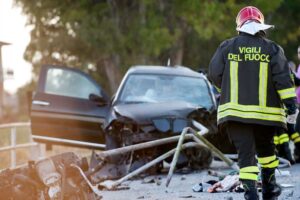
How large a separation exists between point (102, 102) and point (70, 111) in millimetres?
562

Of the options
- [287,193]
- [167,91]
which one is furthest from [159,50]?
[287,193]

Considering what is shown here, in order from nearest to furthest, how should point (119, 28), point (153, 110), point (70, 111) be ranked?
point (153, 110), point (70, 111), point (119, 28)

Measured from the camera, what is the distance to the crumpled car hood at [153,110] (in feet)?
36.6

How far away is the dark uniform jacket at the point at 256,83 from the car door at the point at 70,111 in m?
5.46

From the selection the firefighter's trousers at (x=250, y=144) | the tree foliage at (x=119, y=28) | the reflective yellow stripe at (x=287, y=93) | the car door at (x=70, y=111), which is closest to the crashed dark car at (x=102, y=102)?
the car door at (x=70, y=111)

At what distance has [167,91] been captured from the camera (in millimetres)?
12461

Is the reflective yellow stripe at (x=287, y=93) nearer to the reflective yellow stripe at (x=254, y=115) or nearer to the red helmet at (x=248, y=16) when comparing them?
the reflective yellow stripe at (x=254, y=115)

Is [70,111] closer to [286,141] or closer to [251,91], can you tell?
[286,141]

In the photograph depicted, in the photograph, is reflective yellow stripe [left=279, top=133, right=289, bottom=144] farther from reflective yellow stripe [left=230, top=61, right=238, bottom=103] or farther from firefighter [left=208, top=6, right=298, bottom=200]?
reflective yellow stripe [left=230, top=61, right=238, bottom=103]

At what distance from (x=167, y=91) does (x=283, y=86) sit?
216 inches

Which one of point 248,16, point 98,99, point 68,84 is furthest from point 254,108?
point 68,84

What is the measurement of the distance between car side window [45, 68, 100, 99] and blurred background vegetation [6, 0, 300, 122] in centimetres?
1317

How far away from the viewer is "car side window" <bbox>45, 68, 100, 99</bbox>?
12855 mm

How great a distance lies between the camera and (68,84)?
43.0ft
